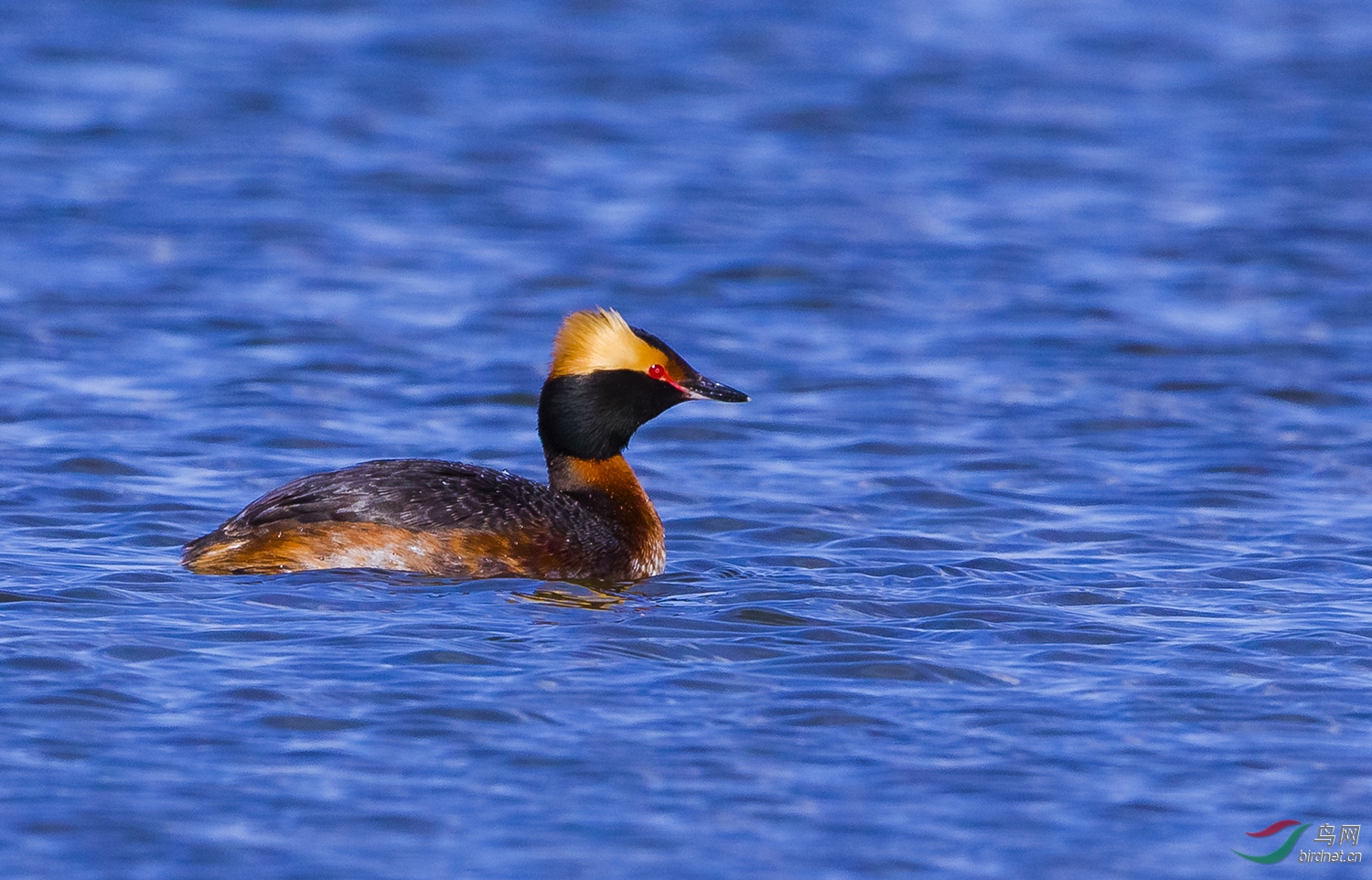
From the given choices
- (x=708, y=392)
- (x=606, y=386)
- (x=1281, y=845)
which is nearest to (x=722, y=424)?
(x=708, y=392)

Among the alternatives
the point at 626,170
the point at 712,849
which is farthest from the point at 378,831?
the point at 626,170

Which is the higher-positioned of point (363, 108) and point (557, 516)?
point (363, 108)

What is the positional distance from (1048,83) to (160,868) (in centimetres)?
1742

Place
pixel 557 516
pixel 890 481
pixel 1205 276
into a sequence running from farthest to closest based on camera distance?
pixel 1205 276 < pixel 890 481 < pixel 557 516

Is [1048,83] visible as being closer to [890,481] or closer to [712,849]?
[890,481]

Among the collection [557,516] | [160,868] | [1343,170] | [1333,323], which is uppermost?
[1343,170]

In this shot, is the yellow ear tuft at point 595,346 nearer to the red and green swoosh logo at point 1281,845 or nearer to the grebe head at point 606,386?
the grebe head at point 606,386

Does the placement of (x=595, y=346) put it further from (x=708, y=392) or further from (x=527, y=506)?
(x=527, y=506)

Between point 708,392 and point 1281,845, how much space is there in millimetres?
4242

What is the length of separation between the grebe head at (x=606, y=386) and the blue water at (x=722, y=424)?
0.73 m

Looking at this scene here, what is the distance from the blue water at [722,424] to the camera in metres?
6.72

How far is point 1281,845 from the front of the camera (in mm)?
6551

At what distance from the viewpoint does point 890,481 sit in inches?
454

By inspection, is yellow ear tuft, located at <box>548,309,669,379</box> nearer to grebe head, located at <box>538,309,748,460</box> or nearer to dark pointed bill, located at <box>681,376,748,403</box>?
grebe head, located at <box>538,309,748,460</box>
